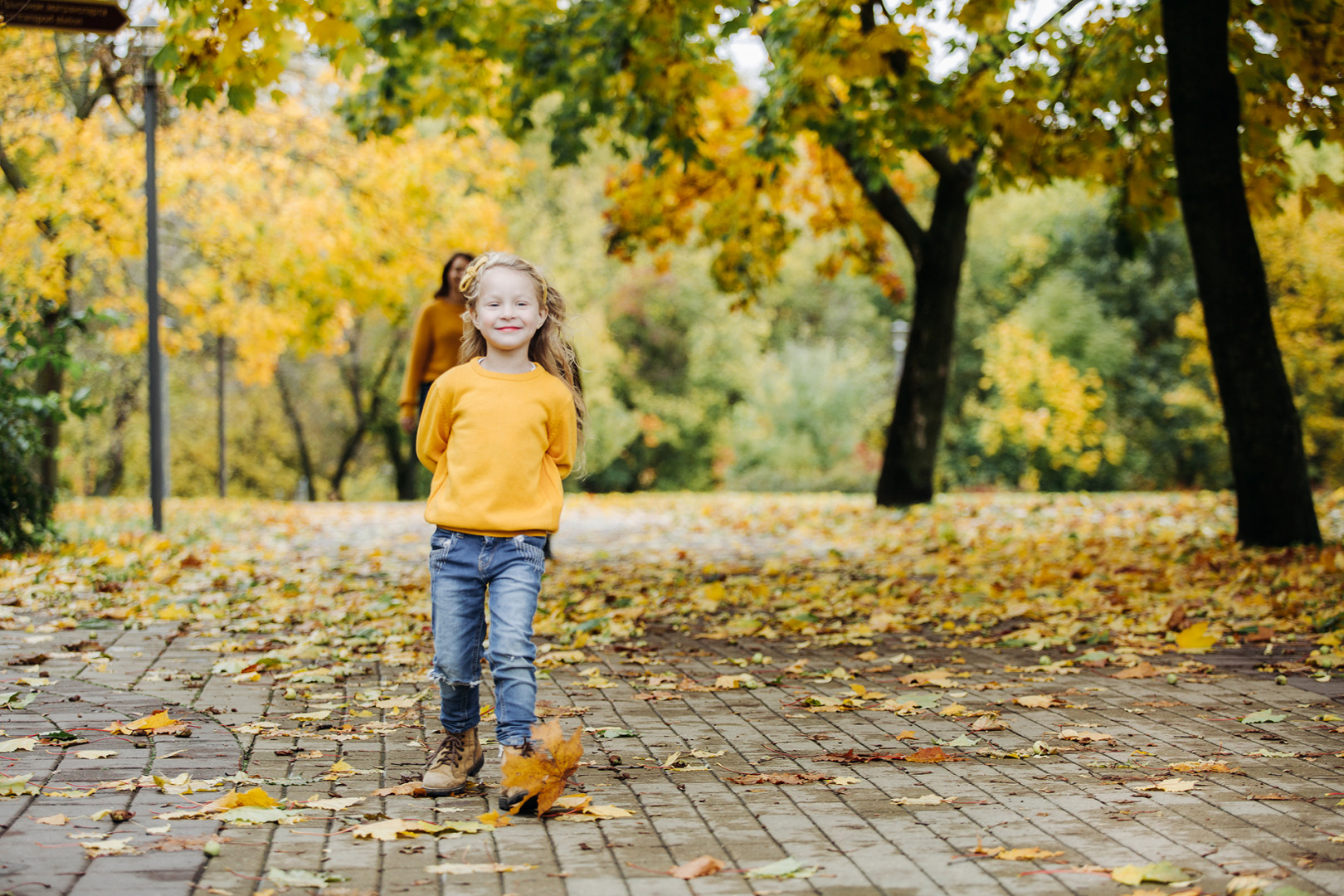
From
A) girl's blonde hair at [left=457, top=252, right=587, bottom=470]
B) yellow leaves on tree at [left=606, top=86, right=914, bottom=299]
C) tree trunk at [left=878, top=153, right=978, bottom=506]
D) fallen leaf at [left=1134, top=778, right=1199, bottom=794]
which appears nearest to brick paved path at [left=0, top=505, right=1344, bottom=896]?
fallen leaf at [left=1134, top=778, right=1199, bottom=794]

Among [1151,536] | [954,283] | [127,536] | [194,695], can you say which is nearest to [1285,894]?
[194,695]

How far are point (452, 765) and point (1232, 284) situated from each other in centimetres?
770

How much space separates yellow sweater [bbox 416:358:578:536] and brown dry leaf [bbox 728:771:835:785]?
104 centimetres

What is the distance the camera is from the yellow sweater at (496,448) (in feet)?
12.6

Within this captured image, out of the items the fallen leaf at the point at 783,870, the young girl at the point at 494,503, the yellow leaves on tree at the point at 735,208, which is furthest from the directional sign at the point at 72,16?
the yellow leaves on tree at the point at 735,208

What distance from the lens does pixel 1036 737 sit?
182 inches

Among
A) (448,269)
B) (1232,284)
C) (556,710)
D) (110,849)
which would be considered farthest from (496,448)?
(1232,284)

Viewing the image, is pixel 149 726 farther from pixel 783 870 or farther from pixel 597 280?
pixel 597 280

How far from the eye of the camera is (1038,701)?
5.21 m

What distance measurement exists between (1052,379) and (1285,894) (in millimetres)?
31449

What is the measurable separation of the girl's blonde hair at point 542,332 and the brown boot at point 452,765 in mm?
955

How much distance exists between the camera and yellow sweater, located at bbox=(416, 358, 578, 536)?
3855mm

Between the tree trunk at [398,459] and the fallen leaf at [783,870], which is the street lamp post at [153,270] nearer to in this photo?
the fallen leaf at [783,870]

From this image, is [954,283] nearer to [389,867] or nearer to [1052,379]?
[389,867]
